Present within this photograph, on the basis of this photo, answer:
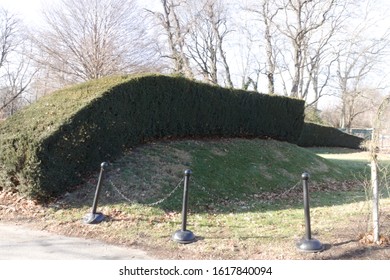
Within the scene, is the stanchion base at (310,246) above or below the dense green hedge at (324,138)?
below

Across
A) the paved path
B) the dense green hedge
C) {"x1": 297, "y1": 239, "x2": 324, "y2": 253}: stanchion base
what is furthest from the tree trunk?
the dense green hedge

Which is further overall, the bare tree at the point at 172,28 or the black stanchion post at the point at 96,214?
the bare tree at the point at 172,28

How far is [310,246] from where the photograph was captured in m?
4.62

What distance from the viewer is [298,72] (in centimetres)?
3203

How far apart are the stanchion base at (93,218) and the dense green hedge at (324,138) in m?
25.1

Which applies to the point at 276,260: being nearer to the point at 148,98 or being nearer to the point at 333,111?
the point at 148,98

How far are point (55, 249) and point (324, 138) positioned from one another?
31.7 meters

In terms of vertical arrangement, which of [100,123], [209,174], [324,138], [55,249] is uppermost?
[324,138]

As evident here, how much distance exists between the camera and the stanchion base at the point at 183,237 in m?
5.16

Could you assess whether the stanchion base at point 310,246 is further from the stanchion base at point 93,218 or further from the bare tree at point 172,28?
the bare tree at point 172,28

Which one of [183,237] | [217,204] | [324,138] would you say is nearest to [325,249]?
[183,237]

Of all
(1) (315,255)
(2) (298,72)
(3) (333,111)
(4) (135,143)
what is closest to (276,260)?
(1) (315,255)

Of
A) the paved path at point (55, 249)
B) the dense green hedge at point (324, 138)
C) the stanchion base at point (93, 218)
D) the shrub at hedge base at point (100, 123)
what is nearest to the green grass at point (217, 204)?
the stanchion base at point (93, 218)

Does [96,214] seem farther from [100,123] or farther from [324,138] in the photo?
[324,138]
